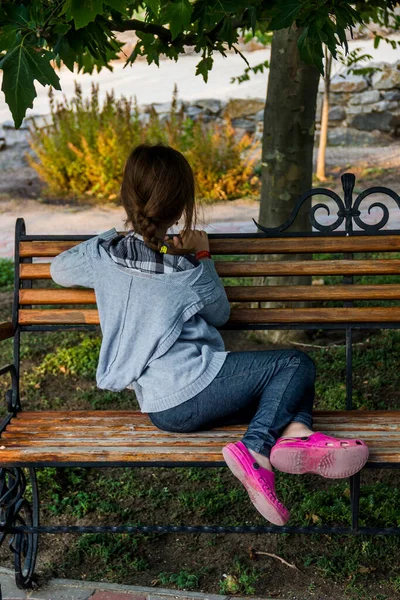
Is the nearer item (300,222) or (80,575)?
Result: (80,575)

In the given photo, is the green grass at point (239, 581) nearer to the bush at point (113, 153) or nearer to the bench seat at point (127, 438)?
the bench seat at point (127, 438)

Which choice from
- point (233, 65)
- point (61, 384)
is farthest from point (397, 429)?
point (233, 65)

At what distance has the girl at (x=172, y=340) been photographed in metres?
2.56

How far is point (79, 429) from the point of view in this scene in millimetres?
2689

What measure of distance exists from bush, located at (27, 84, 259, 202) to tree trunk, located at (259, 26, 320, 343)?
5.04m

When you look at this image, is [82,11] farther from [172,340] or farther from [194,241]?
[172,340]

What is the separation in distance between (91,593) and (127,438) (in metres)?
0.50

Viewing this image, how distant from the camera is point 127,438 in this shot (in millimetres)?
2584

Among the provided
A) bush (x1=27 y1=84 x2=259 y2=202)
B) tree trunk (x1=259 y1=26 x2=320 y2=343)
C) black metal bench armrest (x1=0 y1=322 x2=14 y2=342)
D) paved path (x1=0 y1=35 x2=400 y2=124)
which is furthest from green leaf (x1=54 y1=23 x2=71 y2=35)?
paved path (x1=0 y1=35 x2=400 y2=124)

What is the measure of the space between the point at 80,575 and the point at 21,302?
→ 3.34ft

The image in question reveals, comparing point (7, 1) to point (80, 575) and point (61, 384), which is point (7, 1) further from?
point (61, 384)

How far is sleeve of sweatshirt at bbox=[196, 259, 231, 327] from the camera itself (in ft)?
8.72

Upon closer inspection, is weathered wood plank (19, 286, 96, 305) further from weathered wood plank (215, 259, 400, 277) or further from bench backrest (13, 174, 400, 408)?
weathered wood plank (215, 259, 400, 277)

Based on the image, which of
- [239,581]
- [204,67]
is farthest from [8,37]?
[239,581]
